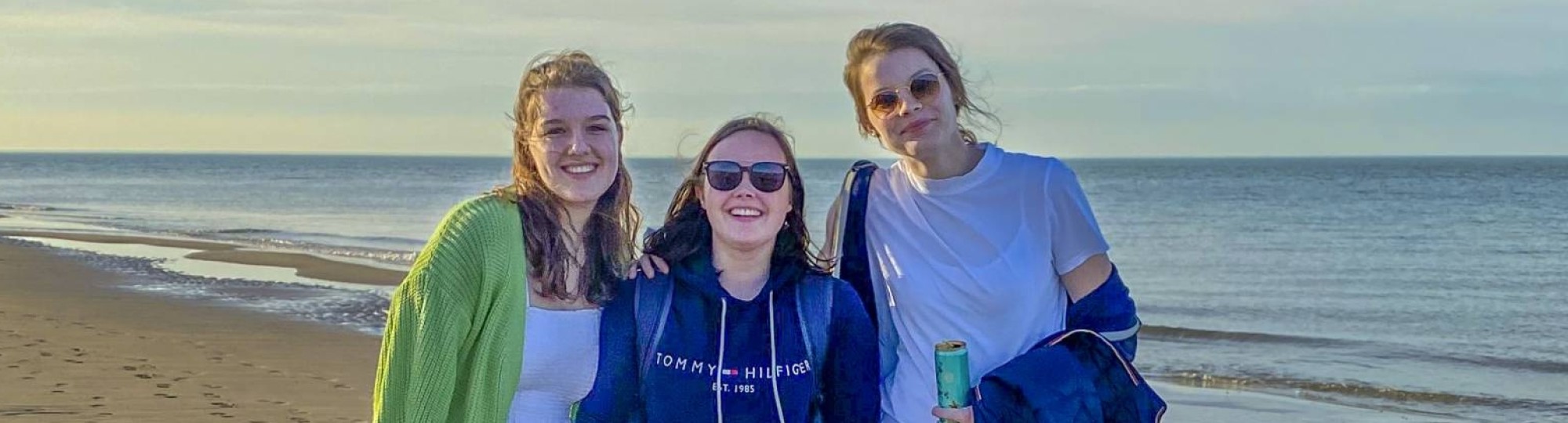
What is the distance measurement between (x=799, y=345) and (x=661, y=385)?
11.6 inches

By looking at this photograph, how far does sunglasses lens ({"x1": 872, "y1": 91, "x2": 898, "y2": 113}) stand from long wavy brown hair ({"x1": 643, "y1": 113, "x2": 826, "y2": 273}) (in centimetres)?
26

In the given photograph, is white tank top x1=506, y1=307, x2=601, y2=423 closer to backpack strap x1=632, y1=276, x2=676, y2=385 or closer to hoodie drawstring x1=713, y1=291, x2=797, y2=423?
backpack strap x1=632, y1=276, x2=676, y2=385

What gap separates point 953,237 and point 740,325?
0.55 meters

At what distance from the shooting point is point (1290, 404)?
32.1 ft

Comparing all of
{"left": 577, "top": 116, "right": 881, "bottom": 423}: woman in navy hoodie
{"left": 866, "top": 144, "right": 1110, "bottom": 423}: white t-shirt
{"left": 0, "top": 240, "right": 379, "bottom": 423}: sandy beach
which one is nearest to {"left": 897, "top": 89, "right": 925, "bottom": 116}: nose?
{"left": 866, "top": 144, "right": 1110, "bottom": 423}: white t-shirt

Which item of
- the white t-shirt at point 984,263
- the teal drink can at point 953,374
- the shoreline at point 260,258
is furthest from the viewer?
the shoreline at point 260,258

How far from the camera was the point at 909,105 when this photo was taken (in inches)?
131

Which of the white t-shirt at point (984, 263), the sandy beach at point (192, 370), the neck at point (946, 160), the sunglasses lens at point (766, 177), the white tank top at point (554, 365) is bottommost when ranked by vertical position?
the sandy beach at point (192, 370)

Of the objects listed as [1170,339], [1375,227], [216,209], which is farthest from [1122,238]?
[216,209]

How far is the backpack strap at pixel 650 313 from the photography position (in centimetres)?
305

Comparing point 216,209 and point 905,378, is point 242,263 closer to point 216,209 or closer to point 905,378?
point 905,378

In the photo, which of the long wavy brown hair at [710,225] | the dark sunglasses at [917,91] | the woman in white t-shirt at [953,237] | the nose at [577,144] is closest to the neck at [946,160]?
the woman in white t-shirt at [953,237]

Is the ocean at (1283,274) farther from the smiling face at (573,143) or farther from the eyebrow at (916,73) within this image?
the eyebrow at (916,73)

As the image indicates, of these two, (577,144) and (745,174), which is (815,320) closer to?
(745,174)
